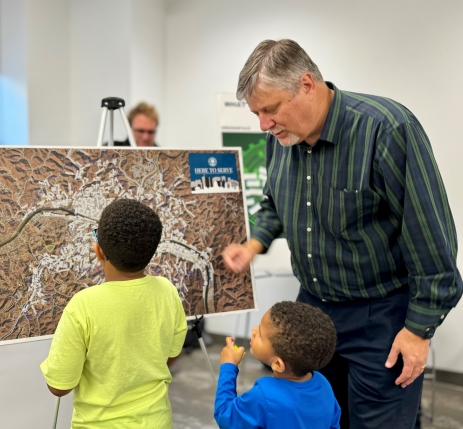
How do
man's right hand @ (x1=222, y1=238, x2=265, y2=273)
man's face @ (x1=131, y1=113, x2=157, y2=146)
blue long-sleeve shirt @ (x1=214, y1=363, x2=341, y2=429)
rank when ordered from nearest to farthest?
blue long-sleeve shirt @ (x1=214, y1=363, x2=341, y2=429) → man's right hand @ (x1=222, y1=238, x2=265, y2=273) → man's face @ (x1=131, y1=113, x2=157, y2=146)

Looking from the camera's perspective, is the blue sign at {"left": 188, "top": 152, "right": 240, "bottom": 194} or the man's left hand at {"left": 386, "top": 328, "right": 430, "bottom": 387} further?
the blue sign at {"left": 188, "top": 152, "right": 240, "bottom": 194}

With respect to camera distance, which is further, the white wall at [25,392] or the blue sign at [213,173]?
the blue sign at [213,173]

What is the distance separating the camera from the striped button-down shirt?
111 cm

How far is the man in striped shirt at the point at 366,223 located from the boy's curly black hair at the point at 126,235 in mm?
426

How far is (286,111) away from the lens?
1.23 m

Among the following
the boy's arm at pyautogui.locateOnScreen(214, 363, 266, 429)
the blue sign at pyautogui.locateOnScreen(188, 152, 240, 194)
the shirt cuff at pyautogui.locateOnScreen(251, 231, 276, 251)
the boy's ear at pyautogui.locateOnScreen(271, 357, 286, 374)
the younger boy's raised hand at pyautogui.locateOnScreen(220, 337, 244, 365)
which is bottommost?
the boy's arm at pyautogui.locateOnScreen(214, 363, 266, 429)

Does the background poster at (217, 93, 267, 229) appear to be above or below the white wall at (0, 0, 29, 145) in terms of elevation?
below

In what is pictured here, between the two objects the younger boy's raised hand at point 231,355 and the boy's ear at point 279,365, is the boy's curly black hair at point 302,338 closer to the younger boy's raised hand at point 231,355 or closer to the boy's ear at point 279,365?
the boy's ear at point 279,365

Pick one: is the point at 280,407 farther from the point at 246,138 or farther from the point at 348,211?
the point at 246,138

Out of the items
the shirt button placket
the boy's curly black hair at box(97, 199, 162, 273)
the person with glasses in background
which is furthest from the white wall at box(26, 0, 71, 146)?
the shirt button placket

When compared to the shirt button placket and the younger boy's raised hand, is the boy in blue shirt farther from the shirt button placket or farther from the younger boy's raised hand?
the shirt button placket

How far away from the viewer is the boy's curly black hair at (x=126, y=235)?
115cm

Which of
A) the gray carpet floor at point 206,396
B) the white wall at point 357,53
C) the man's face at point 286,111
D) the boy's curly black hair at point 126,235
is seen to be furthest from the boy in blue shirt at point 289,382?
the white wall at point 357,53

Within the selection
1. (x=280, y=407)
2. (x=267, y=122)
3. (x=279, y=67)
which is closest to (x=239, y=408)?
(x=280, y=407)
